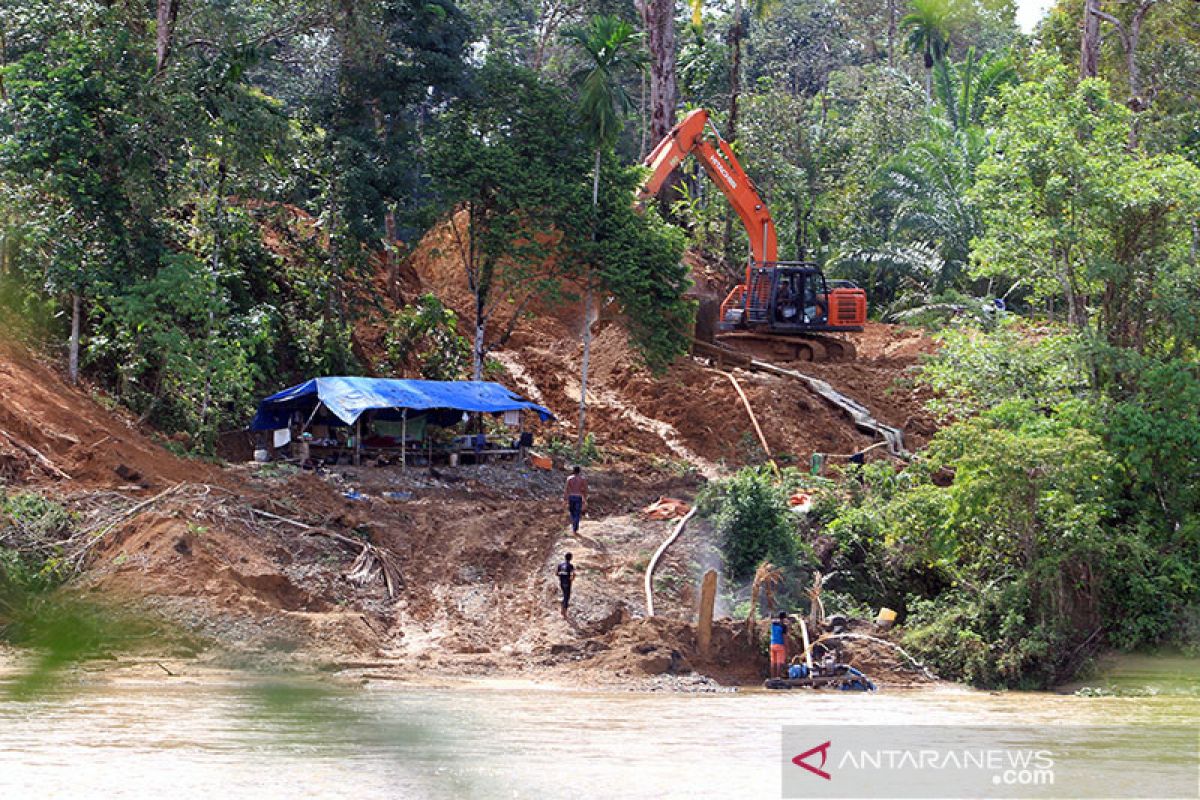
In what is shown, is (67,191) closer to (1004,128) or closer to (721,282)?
(1004,128)

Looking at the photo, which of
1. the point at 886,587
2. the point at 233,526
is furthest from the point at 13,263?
the point at 886,587

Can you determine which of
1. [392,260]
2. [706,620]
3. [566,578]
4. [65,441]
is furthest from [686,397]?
[65,441]

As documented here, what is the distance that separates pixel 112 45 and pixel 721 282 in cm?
2245

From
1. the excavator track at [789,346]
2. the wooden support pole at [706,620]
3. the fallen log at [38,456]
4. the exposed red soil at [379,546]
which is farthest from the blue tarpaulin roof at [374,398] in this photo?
the excavator track at [789,346]

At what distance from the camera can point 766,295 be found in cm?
3831

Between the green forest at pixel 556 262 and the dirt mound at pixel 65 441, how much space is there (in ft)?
3.69

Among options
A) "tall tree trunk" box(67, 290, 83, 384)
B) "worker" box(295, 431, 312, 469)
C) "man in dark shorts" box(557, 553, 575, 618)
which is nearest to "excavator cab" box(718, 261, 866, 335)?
"worker" box(295, 431, 312, 469)

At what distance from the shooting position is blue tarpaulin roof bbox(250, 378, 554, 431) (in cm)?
2728

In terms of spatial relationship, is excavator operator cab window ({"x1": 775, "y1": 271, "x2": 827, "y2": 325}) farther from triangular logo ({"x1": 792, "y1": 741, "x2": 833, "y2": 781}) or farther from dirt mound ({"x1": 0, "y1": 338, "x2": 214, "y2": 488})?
triangular logo ({"x1": 792, "y1": 741, "x2": 833, "y2": 781})

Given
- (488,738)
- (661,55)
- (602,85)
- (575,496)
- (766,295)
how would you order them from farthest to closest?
(661,55)
(766,295)
(602,85)
(575,496)
(488,738)

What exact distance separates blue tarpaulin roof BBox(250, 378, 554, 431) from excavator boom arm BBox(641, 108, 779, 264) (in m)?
10.1

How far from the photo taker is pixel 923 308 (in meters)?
43.8

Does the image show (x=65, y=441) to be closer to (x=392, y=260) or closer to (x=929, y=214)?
(x=392, y=260)

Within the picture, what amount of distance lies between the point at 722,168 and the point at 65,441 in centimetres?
2062
